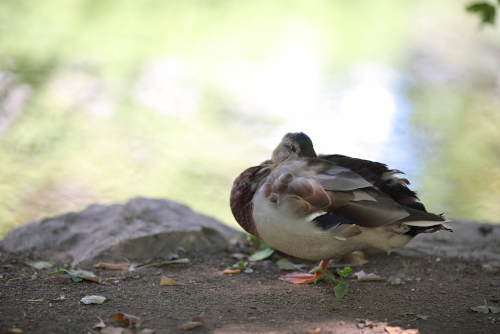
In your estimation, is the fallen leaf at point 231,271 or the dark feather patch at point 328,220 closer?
the dark feather patch at point 328,220

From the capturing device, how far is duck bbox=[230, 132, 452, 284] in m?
2.79

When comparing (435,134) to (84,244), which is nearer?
(84,244)

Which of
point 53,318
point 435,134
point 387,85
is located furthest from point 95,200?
point 387,85

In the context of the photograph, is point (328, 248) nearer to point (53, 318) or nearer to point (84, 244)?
point (53, 318)

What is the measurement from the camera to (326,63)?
9.36 metres

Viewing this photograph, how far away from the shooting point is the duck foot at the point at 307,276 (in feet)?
10.3

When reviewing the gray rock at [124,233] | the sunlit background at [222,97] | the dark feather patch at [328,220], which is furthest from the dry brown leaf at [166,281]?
the sunlit background at [222,97]

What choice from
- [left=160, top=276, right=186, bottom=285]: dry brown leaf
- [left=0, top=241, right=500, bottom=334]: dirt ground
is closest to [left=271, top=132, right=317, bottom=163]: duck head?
[left=0, top=241, right=500, bottom=334]: dirt ground

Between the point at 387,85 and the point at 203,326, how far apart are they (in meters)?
6.54

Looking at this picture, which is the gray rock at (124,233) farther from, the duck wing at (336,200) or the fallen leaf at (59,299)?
the duck wing at (336,200)

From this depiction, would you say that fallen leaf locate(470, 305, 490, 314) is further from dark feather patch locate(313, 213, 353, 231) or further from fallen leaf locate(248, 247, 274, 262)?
fallen leaf locate(248, 247, 274, 262)

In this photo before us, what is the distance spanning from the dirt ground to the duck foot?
46mm

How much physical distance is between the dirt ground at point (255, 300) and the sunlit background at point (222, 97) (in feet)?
5.77

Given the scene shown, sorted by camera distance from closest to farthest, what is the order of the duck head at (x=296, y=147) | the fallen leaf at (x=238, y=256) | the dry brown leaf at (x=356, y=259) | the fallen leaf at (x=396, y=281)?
1. the fallen leaf at (x=396, y=281)
2. the duck head at (x=296, y=147)
3. the dry brown leaf at (x=356, y=259)
4. the fallen leaf at (x=238, y=256)
